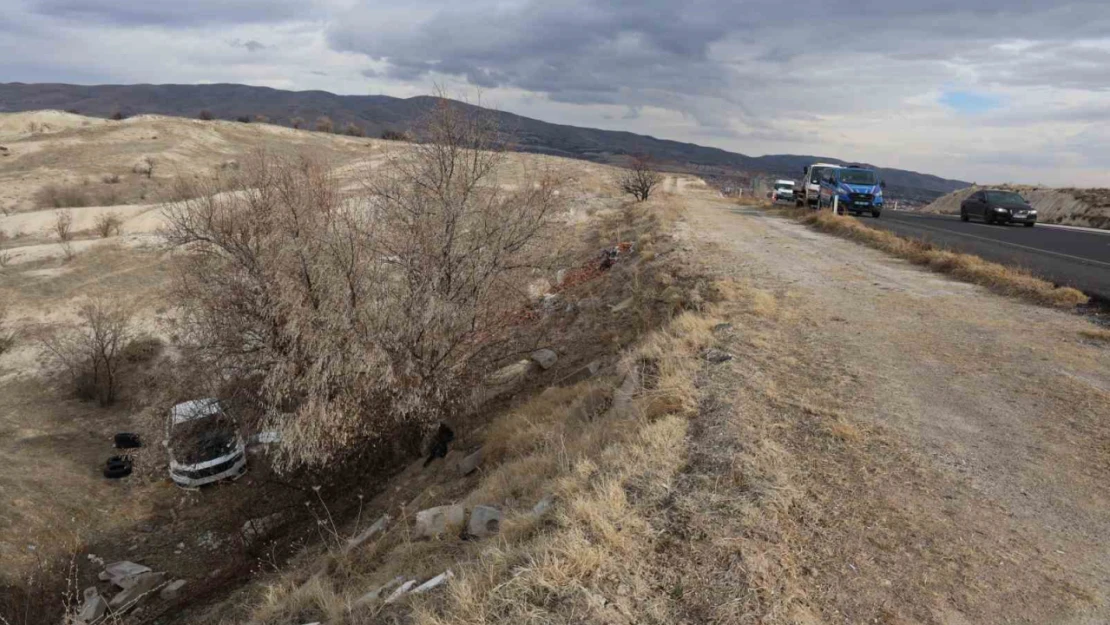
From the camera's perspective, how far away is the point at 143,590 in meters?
8.79

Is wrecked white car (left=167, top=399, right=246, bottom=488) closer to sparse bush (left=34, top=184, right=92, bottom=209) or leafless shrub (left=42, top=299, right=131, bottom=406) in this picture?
leafless shrub (left=42, top=299, right=131, bottom=406)

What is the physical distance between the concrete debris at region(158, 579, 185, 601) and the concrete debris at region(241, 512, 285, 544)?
3.16 feet

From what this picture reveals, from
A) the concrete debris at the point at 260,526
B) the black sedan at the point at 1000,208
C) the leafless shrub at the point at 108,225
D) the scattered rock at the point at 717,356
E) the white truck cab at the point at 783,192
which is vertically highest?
the white truck cab at the point at 783,192

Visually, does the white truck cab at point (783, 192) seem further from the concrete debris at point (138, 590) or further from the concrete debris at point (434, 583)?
the concrete debris at point (434, 583)

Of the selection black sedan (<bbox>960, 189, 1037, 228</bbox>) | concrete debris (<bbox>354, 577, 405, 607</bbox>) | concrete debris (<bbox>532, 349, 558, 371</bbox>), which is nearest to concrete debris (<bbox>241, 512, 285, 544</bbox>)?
Answer: concrete debris (<bbox>532, 349, 558, 371</bbox>)

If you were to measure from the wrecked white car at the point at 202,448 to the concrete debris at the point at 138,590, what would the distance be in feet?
8.30

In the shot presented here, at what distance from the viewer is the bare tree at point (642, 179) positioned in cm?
3247

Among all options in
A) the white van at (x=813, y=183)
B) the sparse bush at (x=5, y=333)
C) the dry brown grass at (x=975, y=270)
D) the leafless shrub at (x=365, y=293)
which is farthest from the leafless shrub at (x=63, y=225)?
the white van at (x=813, y=183)

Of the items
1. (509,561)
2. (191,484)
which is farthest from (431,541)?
(191,484)

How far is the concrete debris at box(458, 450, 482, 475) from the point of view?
27.0ft

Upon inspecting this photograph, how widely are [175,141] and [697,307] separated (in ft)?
164

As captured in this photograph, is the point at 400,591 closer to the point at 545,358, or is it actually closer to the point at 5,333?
A: the point at 545,358

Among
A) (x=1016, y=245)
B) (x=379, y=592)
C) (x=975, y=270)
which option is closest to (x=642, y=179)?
(x=1016, y=245)

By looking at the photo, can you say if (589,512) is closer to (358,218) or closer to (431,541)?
(431,541)
